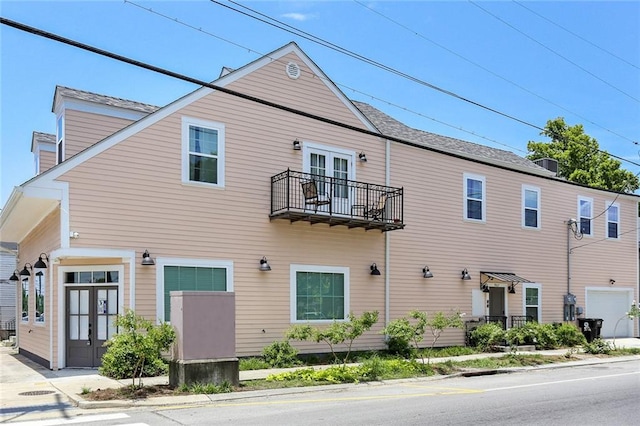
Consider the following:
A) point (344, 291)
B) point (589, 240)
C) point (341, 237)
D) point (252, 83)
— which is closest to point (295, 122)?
point (252, 83)

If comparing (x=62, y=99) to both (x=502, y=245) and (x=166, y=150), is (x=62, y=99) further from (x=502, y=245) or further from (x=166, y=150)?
(x=502, y=245)

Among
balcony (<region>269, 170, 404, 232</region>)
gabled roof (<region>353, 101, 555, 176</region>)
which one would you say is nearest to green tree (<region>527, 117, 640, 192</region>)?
gabled roof (<region>353, 101, 555, 176</region>)

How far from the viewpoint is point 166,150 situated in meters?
15.6

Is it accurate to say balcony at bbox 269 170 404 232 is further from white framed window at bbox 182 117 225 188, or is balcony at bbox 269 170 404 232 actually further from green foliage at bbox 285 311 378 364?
green foliage at bbox 285 311 378 364

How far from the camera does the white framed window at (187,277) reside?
15.2m

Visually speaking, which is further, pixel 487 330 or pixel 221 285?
pixel 487 330

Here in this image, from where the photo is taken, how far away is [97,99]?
1767cm

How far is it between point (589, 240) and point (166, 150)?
18.5 metres

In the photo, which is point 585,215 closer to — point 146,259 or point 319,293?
point 319,293

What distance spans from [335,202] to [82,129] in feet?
24.1

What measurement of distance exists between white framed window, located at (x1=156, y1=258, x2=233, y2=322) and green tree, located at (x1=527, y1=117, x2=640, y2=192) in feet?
97.8

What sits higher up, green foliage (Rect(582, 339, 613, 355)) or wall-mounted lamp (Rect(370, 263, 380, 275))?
wall-mounted lamp (Rect(370, 263, 380, 275))

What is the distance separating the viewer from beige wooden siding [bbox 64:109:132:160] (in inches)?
659

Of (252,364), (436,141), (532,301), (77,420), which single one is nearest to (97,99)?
(252,364)
